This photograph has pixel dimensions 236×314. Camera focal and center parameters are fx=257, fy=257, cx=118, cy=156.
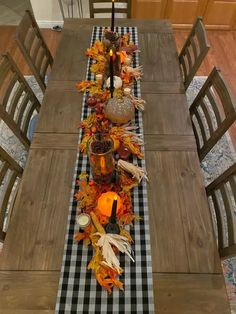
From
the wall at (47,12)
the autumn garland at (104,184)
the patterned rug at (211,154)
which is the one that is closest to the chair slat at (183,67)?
the autumn garland at (104,184)

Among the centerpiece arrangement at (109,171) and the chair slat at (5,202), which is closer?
the centerpiece arrangement at (109,171)

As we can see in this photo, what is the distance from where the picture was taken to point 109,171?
1.12 meters

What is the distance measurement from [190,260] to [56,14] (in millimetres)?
3476

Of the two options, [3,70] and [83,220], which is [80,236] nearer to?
[83,220]

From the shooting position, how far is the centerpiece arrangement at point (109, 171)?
98cm

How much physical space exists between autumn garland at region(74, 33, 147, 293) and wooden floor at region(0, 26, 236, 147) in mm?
1677

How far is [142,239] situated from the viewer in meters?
1.04

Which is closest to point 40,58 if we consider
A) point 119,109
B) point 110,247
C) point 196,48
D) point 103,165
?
point 119,109

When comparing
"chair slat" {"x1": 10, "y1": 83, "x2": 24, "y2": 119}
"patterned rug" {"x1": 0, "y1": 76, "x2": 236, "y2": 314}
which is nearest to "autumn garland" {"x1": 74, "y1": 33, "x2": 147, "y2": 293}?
"chair slat" {"x1": 10, "y1": 83, "x2": 24, "y2": 119}

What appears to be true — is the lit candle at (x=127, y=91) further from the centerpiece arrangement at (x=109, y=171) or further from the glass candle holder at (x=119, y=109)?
the glass candle holder at (x=119, y=109)

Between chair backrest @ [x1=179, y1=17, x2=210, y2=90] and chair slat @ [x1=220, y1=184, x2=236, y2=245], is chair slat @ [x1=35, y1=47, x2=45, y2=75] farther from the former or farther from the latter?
chair slat @ [x1=220, y1=184, x2=236, y2=245]

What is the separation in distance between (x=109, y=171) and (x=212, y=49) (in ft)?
9.41

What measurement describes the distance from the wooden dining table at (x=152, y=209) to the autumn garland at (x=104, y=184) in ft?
0.22

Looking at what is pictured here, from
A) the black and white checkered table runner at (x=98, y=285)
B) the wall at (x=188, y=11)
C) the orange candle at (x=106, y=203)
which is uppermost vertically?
the wall at (x=188, y=11)
